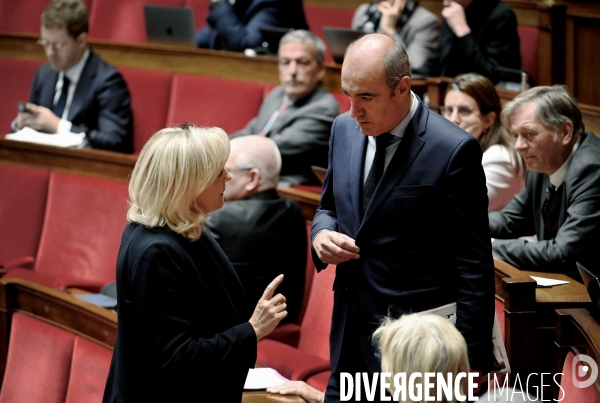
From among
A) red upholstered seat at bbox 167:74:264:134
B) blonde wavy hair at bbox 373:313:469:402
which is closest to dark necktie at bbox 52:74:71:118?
red upholstered seat at bbox 167:74:264:134

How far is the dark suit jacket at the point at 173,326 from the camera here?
3.07ft

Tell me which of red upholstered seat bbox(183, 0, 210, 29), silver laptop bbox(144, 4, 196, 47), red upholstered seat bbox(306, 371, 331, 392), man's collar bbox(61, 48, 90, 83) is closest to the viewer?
red upholstered seat bbox(306, 371, 331, 392)

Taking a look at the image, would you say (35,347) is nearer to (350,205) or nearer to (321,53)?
(350,205)

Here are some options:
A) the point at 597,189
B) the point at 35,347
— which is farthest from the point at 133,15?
the point at 597,189

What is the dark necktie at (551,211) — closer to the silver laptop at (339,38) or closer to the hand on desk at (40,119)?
the silver laptop at (339,38)

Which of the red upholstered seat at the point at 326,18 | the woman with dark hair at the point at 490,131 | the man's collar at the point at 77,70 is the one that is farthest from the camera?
the red upholstered seat at the point at 326,18

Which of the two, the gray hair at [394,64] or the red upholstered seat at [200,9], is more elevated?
the red upholstered seat at [200,9]

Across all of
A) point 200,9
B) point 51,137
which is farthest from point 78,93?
point 200,9

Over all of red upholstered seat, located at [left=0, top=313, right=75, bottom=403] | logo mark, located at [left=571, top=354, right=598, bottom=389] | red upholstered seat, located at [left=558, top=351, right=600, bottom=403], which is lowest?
red upholstered seat, located at [left=0, top=313, right=75, bottom=403]

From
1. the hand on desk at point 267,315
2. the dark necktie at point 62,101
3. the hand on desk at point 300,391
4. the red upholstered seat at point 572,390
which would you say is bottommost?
the hand on desk at point 300,391

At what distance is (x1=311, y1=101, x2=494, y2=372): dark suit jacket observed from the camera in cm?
98

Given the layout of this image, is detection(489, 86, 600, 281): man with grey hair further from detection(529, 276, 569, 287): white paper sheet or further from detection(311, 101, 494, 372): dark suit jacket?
detection(311, 101, 494, 372): dark suit jacket

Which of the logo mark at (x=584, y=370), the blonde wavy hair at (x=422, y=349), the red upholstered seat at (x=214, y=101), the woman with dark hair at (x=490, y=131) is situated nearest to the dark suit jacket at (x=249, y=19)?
the red upholstered seat at (x=214, y=101)

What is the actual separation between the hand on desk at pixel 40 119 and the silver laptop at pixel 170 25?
0.50m
